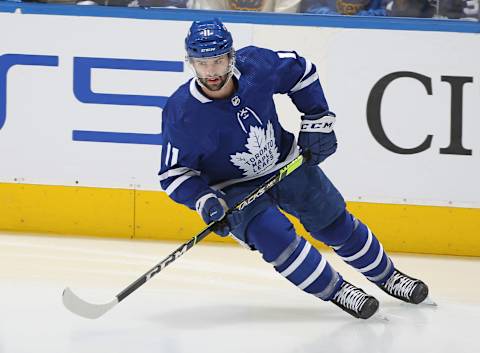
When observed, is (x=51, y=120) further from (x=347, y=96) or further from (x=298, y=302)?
(x=298, y=302)

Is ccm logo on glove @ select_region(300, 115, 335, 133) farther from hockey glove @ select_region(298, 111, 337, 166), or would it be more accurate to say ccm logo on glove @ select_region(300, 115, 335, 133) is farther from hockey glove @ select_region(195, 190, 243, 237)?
hockey glove @ select_region(195, 190, 243, 237)

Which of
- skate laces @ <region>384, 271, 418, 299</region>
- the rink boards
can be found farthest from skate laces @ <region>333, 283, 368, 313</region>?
the rink boards

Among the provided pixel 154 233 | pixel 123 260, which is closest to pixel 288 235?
pixel 123 260

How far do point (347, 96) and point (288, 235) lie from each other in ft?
4.88

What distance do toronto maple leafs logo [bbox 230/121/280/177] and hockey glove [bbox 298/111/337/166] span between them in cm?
11

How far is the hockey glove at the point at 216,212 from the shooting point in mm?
3361

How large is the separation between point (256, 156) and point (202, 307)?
59cm

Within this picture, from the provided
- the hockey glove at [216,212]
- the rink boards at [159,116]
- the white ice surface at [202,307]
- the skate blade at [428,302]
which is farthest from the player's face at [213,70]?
the rink boards at [159,116]

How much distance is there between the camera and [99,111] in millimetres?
4918

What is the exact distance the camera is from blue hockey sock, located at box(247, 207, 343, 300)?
3.43m

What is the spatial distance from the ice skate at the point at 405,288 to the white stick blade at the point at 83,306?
3.34 ft

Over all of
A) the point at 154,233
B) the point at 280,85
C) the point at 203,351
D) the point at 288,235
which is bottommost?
the point at 154,233

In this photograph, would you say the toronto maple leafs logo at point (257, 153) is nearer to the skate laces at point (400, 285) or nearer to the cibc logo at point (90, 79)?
the skate laces at point (400, 285)

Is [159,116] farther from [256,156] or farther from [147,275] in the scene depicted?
[147,275]
